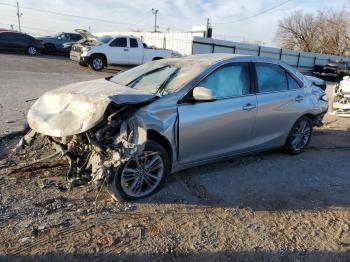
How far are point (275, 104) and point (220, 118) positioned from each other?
50.4 inches

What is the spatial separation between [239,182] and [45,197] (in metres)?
2.45

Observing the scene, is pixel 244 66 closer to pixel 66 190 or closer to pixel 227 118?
pixel 227 118

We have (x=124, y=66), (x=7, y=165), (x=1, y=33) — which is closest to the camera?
(x=7, y=165)

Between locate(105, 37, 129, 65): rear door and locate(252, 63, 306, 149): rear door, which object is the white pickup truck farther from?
locate(252, 63, 306, 149): rear door

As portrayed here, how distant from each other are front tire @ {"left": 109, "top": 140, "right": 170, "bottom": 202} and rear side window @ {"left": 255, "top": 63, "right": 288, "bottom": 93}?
80.0 inches

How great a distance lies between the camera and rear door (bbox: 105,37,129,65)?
19266mm

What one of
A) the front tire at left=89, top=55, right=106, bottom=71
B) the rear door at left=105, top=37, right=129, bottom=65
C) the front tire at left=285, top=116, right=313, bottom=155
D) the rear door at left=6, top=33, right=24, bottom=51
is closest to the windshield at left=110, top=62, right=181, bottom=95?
the front tire at left=285, top=116, right=313, bottom=155

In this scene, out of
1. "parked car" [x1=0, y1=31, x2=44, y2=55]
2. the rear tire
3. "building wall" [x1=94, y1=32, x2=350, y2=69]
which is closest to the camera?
"parked car" [x1=0, y1=31, x2=44, y2=55]

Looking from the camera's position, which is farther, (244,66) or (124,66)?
(124,66)

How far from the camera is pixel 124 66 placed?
21.1 m

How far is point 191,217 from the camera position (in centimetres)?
406

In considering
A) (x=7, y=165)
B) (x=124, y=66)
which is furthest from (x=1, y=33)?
(x=7, y=165)

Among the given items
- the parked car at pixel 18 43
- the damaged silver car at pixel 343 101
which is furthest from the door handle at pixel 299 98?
the parked car at pixel 18 43

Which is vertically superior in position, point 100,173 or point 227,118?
point 227,118
